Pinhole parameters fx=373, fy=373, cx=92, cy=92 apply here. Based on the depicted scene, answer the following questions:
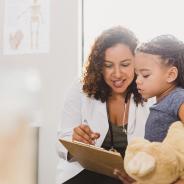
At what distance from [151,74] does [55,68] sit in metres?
0.97

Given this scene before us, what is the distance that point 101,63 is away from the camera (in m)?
1.50

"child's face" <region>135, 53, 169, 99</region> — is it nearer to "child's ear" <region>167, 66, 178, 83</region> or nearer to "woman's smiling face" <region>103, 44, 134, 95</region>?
"child's ear" <region>167, 66, 178, 83</region>

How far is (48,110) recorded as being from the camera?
205 centimetres

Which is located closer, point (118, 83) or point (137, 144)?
point (137, 144)

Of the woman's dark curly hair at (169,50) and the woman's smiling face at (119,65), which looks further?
the woman's smiling face at (119,65)

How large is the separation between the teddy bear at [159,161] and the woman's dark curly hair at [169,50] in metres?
0.23

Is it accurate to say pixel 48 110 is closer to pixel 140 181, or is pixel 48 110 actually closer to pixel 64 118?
pixel 64 118

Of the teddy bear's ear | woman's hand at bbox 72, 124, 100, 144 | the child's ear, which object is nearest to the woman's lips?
woman's hand at bbox 72, 124, 100, 144

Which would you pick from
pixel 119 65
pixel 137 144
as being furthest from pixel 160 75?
pixel 119 65

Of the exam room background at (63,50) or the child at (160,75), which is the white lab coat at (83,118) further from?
the exam room background at (63,50)

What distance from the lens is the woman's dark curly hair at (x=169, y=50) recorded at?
1129mm

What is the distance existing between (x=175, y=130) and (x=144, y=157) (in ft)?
0.40

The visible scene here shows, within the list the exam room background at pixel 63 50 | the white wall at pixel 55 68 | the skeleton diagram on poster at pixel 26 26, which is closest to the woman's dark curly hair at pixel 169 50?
the exam room background at pixel 63 50

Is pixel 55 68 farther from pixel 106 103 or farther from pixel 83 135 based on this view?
pixel 83 135
